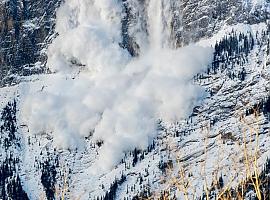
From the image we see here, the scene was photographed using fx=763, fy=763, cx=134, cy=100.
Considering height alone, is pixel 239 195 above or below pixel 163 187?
above

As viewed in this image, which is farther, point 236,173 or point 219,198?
point 236,173

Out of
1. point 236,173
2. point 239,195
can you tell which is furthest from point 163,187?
point 239,195

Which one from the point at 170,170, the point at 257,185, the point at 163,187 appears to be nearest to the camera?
the point at 257,185

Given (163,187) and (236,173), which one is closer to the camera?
(236,173)

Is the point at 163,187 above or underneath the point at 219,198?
underneath

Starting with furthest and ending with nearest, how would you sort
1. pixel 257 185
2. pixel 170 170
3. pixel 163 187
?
pixel 163 187 → pixel 170 170 → pixel 257 185

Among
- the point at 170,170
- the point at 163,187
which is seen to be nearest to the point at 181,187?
the point at 170,170

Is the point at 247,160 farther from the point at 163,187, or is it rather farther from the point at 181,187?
the point at 163,187

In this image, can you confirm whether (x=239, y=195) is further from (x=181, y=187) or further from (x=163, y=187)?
(x=163, y=187)
